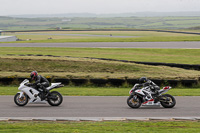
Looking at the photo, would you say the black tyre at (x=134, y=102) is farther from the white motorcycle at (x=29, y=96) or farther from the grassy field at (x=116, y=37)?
the grassy field at (x=116, y=37)

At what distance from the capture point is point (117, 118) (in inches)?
445

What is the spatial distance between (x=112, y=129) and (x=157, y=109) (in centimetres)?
422

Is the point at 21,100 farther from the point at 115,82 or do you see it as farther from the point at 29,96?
the point at 115,82

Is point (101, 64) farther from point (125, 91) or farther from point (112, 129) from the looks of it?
point (112, 129)

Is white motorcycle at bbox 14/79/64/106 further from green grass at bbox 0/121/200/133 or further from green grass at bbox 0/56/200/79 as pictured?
green grass at bbox 0/56/200/79

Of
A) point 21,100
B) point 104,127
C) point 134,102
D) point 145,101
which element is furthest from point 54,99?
point 104,127

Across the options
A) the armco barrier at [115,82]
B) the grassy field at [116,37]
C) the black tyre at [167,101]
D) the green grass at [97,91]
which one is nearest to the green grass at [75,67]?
the armco barrier at [115,82]

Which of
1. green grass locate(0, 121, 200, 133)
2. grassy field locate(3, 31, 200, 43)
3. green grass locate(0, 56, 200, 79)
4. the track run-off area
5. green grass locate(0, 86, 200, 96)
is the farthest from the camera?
grassy field locate(3, 31, 200, 43)

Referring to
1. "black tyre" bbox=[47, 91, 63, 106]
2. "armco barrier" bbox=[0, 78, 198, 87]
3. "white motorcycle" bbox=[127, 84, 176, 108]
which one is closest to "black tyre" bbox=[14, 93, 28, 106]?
"black tyre" bbox=[47, 91, 63, 106]

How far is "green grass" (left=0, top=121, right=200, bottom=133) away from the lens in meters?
9.08

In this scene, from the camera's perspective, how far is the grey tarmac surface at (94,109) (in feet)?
39.0

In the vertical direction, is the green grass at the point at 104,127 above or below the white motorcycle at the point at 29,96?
below

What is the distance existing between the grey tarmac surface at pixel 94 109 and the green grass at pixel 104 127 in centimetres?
128

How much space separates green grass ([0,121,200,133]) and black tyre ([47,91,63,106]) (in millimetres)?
3156
